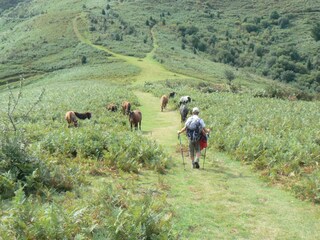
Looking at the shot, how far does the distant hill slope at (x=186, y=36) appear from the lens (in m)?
89.1

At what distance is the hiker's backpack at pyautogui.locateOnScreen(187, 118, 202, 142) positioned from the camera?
1295 centimetres

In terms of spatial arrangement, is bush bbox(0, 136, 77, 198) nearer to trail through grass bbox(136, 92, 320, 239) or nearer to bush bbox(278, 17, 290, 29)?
trail through grass bbox(136, 92, 320, 239)

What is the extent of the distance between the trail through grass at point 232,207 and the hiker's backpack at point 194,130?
112 cm

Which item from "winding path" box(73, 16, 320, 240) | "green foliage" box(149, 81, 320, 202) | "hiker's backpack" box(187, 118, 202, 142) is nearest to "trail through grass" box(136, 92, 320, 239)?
"winding path" box(73, 16, 320, 240)

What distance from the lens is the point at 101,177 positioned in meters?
11.1

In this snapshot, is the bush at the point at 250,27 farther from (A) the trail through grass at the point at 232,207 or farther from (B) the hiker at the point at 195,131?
(B) the hiker at the point at 195,131

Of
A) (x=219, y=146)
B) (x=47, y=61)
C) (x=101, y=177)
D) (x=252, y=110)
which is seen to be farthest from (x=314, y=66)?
(x=101, y=177)

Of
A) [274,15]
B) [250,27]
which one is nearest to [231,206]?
[250,27]

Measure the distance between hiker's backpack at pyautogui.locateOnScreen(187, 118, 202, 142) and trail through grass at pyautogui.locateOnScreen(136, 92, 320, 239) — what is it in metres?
1.12

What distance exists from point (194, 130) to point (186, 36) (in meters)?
108

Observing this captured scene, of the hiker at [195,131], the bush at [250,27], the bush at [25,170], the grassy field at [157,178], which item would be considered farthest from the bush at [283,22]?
the bush at [25,170]

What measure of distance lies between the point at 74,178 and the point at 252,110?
1797 centimetres

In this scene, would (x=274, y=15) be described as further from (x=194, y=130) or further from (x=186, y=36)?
(x=194, y=130)

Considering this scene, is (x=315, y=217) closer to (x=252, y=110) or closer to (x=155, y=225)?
(x=155, y=225)
